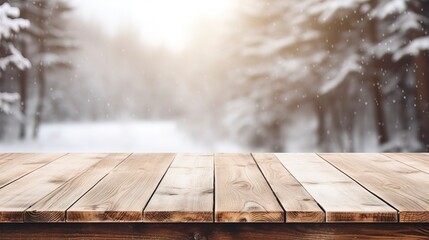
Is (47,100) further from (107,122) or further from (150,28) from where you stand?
(150,28)

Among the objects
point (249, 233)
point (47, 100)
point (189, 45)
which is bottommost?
point (249, 233)

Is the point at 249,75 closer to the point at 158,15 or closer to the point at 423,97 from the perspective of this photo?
the point at 158,15

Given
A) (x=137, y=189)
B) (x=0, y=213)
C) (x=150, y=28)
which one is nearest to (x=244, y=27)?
(x=150, y=28)

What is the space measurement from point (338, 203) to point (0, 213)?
70 cm

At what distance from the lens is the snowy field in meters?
3.65

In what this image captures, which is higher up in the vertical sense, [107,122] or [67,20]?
[67,20]

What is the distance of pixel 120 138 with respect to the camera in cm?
368

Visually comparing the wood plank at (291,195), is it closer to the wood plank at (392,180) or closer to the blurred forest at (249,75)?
the wood plank at (392,180)

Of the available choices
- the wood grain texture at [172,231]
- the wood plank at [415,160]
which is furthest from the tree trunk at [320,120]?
the wood grain texture at [172,231]

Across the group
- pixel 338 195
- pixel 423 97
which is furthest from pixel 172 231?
pixel 423 97

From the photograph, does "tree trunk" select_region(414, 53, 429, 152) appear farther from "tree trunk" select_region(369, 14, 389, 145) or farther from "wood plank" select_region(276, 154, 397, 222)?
"wood plank" select_region(276, 154, 397, 222)

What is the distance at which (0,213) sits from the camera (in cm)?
100

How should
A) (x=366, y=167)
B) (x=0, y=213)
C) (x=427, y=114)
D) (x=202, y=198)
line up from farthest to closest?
1. (x=427, y=114)
2. (x=366, y=167)
3. (x=202, y=198)
4. (x=0, y=213)

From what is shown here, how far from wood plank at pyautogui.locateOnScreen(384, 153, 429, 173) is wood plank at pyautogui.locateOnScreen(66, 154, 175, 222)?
2.62ft
